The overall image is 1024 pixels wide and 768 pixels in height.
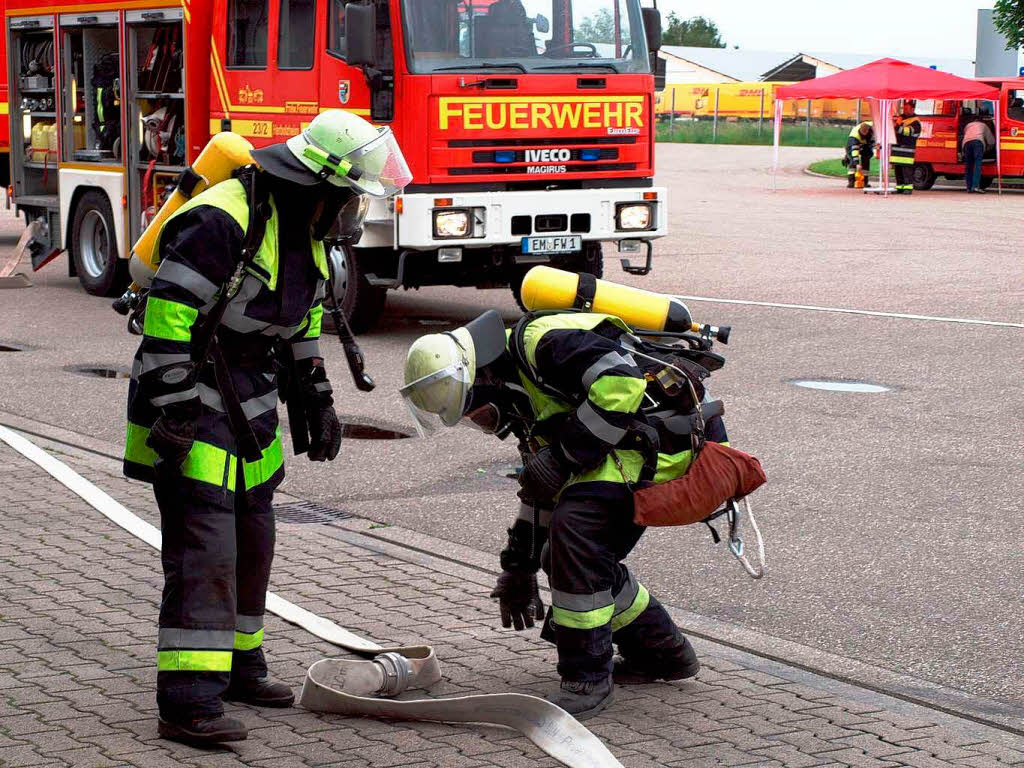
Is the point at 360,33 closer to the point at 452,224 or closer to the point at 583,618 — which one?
the point at 452,224

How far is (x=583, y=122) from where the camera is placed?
1270 cm

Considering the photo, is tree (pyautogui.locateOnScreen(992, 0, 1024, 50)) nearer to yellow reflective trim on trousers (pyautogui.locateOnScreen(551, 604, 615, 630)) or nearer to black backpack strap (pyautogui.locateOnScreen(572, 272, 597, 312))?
black backpack strap (pyautogui.locateOnScreen(572, 272, 597, 312))

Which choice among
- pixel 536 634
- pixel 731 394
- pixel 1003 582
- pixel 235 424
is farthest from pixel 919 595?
pixel 731 394

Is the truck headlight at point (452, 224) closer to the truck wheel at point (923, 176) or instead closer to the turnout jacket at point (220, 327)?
the turnout jacket at point (220, 327)

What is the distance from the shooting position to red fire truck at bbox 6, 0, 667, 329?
39.9ft

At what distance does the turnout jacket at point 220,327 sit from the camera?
170 inches

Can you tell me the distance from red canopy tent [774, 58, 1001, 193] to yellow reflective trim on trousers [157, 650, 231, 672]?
26.7 meters

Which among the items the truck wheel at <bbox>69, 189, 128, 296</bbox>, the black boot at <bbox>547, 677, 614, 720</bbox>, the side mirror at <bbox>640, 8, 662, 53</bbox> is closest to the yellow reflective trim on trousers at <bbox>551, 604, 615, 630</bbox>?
the black boot at <bbox>547, 677, 614, 720</bbox>

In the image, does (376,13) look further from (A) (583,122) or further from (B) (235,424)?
(B) (235,424)

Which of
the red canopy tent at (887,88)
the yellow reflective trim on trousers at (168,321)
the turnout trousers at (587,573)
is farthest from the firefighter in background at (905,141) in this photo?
the yellow reflective trim on trousers at (168,321)

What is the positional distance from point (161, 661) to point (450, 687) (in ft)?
3.05

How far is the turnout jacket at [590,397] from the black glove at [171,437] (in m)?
1.00

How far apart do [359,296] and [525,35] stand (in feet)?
7.91

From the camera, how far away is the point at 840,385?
1057 centimetres
